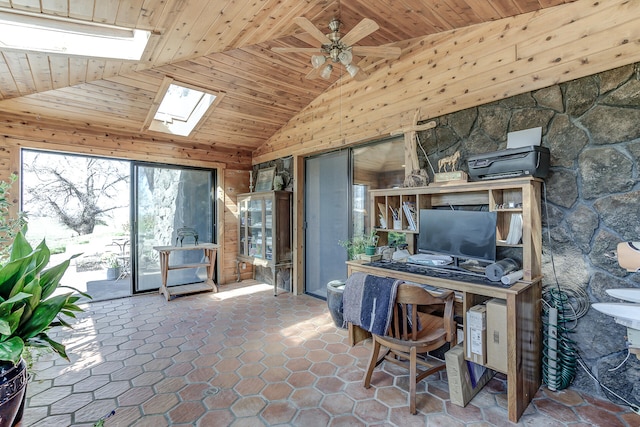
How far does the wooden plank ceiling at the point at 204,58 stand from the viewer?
2.34 metres

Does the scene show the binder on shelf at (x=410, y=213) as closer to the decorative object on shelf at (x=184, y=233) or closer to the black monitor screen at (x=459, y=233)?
the black monitor screen at (x=459, y=233)

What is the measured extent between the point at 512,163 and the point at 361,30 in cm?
147

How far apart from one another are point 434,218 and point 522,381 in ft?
4.32

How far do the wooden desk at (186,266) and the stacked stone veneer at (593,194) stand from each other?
14.4 feet

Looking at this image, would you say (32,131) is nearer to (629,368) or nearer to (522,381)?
(522,381)

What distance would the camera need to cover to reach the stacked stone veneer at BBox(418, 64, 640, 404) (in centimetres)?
199

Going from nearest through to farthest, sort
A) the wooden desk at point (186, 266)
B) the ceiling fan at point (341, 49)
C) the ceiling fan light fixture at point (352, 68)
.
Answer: the ceiling fan at point (341, 49) < the ceiling fan light fixture at point (352, 68) < the wooden desk at point (186, 266)

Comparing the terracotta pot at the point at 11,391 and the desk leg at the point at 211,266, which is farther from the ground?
the terracotta pot at the point at 11,391

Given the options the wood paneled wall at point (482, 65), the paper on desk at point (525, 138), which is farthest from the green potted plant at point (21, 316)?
the wood paneled wall at point (482, 65)

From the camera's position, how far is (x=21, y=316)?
946 mm

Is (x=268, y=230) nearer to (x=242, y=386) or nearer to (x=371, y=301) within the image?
(x=242, y=386)

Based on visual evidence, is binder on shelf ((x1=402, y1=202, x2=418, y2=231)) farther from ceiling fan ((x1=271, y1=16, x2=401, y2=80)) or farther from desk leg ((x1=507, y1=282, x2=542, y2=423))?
ceiling fan ((x1=271, y1=16, x2=401, y2=80))

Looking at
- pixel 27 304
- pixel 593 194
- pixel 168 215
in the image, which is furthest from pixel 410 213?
pixel 168 215

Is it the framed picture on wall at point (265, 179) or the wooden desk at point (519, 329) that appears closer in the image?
the wooden desk at point (519, 329)
